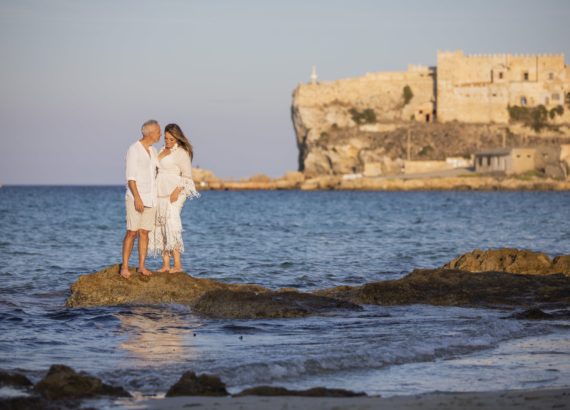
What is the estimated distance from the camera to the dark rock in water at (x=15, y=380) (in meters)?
5.64

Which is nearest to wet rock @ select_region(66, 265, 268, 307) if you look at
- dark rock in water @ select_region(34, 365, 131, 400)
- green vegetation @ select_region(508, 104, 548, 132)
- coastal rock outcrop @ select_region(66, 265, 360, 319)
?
coastal rock outcrop @ select_region(66, 265, 360, 319)

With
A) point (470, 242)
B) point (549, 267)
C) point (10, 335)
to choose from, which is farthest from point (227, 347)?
point (470, 242)

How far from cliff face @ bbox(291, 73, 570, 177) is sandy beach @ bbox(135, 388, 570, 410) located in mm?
71731

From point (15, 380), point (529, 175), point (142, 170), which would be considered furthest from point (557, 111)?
point (15, 380)

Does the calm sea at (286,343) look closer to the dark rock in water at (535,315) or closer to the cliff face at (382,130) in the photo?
the dark rock in water at (535,315)

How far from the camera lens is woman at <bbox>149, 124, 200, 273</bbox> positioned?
9.41 meters

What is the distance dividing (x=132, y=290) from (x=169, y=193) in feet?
3.31

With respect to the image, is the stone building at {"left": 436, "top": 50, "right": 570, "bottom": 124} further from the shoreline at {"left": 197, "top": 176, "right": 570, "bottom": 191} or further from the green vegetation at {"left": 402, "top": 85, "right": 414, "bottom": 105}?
the shoreline at {"left": 197, "top": 176, "right": 570, "bottom": 191}

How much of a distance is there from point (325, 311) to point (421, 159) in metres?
70.8

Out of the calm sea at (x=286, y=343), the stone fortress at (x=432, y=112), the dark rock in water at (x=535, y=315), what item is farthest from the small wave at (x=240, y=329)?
the stone fortress at (x=432, y=112)

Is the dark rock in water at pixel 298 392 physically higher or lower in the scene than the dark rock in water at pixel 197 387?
lower

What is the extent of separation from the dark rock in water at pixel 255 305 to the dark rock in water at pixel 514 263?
271 centimetres

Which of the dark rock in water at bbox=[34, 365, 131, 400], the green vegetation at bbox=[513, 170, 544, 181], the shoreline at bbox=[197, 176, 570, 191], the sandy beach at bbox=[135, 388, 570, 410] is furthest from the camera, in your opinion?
the green vegetation at bbox=[513, 170, 544, 181]

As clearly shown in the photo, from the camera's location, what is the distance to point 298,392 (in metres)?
5.49
